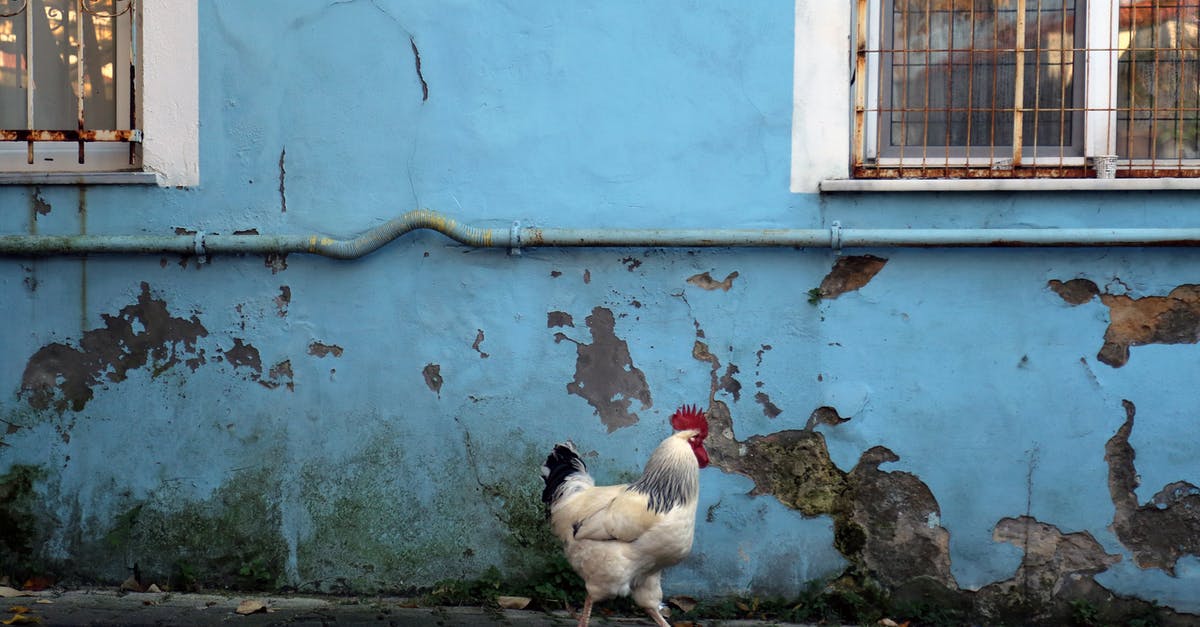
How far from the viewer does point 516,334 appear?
550cm

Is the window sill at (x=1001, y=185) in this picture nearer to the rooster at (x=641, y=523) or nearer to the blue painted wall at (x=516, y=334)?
the blue painted wall at (x=516, y=334)

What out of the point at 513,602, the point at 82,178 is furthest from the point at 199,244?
the point at 513,602

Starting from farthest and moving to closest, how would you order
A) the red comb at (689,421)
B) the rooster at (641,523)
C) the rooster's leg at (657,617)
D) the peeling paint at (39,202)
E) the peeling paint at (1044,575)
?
the peeling paint at (39,202) < the peeling paint at (1044,575) < the red comb at (689,421) < the rooster's leg at (657,617) < the rooster at (641,523)

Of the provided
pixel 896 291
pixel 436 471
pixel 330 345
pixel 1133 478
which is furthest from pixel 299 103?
pixel 1133 478

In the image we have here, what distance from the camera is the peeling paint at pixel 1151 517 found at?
17.2 feet

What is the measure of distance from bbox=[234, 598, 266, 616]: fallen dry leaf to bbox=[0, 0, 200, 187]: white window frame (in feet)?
6.78

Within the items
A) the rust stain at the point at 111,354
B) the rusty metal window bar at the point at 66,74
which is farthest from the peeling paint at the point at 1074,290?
the rusty metal window bar at the point at 66,74

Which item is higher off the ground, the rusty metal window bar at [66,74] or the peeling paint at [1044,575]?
the rusty metal window bar at [66,74]

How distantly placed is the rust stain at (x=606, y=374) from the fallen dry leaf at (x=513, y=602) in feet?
3.06

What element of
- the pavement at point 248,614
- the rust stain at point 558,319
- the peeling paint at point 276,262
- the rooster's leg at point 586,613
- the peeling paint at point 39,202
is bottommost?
the pavement at point 248,614

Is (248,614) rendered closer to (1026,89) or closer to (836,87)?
(836,87)

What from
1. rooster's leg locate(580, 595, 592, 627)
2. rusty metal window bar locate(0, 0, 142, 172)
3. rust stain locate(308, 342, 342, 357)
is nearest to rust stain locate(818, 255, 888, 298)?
rooster's leg locate(580, 595, 592, 627)

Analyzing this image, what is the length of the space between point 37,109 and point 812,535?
4.51 metres

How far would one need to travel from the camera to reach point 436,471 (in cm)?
555
